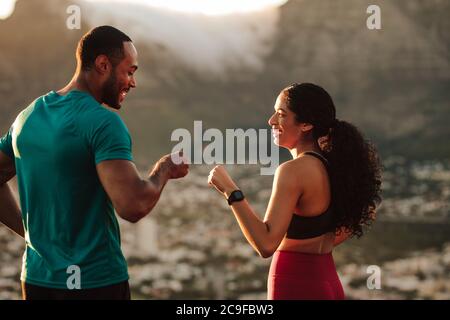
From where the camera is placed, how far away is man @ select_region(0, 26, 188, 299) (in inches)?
101

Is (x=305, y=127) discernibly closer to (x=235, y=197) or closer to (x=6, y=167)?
(x=235, y=197)

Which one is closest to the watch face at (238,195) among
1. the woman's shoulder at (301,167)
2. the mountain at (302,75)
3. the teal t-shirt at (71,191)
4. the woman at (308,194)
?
the woman at (308,194)

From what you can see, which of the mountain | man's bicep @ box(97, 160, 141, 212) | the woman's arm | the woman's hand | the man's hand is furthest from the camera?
the mountain

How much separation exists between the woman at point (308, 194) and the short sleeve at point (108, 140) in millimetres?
576

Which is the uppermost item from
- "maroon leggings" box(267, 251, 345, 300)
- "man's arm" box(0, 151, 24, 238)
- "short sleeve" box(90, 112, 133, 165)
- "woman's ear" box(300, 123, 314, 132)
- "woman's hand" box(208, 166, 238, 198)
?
"woman's ear" box(300, 123, 314, 132)

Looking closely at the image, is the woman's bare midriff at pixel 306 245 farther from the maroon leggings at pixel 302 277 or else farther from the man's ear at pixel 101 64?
the man's ear at pixel 101 64

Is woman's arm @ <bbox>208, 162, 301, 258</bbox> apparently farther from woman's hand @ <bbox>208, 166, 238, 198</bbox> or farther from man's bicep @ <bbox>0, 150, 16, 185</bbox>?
man's bicep @ <bbox>0, 150, 16, 185</bbox>

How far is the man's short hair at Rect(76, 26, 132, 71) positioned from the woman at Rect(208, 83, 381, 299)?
0.63 metres

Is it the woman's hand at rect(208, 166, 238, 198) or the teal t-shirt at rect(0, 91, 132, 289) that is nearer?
the teal t-shirt at rect(0, 91, 132, 289)

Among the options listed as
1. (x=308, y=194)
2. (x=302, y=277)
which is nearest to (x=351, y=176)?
(x=308, y=194)

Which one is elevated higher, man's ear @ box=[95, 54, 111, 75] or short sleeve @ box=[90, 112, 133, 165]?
man's ear @ box=[95, 54, 111, 75]

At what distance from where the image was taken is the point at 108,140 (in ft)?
8.34

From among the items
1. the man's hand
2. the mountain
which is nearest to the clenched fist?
the man's hand
